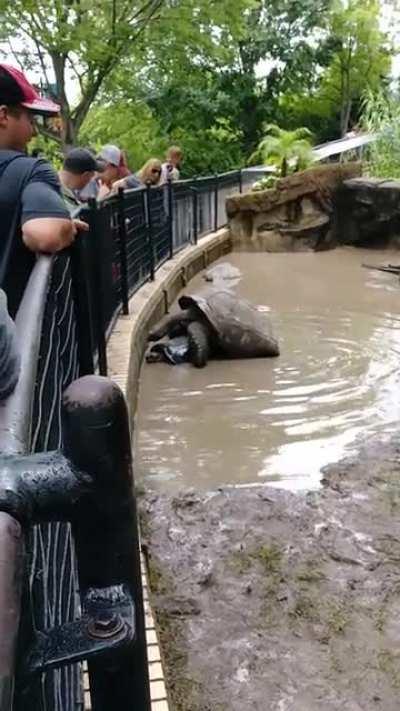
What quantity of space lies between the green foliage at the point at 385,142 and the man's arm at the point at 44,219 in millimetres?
13411

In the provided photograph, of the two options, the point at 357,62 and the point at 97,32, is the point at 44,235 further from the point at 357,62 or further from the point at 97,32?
the point at 357,62

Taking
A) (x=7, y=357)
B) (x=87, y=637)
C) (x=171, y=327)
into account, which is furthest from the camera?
(x=171, y=327)

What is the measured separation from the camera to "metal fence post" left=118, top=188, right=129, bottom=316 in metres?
5.37

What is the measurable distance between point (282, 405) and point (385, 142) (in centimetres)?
1097

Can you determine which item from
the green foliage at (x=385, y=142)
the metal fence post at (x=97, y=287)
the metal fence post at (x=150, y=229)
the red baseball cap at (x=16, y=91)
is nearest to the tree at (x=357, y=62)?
the green foliage at (x=385, y=142)

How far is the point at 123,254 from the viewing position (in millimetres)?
5602

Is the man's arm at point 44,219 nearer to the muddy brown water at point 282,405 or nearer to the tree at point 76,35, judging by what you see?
the muddy brown water at point 282,405

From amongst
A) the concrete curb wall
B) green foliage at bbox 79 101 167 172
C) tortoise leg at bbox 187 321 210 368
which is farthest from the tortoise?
green foliage at bbox 79 101 167 172

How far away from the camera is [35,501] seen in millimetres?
578

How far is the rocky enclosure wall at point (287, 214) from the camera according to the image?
13.2 meters

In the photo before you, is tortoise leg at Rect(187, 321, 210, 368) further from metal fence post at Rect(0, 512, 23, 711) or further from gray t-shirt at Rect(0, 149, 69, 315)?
metal fence post at Rect(0, 512, 23, 711)

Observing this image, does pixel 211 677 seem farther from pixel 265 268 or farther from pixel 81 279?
pixel 265 268

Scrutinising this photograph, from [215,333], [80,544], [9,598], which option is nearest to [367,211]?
[215,333]

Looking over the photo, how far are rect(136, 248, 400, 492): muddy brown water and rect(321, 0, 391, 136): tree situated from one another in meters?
19.0
